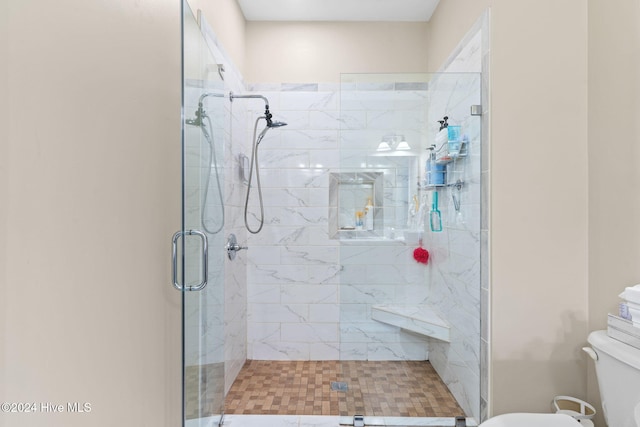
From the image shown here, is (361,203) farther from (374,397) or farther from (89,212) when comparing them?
(89,212)

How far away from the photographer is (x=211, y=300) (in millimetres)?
1876

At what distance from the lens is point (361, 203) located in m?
2.36

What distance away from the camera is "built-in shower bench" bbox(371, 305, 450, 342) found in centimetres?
232

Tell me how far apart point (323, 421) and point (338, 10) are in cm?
295

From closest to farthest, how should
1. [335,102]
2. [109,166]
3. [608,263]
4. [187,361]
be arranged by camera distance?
[109,166]
[187,361]
[608,263]
[335,102]

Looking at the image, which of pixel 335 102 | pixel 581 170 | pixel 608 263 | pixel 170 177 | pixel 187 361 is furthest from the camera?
pixel 335 102

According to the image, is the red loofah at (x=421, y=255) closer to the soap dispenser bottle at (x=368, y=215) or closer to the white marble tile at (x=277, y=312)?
the soap dispenser bottle at (x=368, y=215)

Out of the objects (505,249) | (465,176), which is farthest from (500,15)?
(505,249)

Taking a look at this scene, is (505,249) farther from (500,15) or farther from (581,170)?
(500,15)

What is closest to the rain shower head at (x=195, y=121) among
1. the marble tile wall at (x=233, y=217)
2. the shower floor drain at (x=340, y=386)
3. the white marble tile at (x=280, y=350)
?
the marble tile wall at (x=233, y=217)

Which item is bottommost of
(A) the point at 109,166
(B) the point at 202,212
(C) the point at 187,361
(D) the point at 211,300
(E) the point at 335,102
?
(C) the point at 187,361

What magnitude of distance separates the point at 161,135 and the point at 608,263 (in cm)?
197

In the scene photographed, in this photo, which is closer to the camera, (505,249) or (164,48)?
(164,48)

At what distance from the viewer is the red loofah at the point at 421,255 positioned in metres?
2.31
